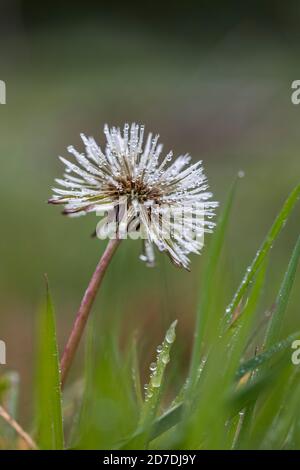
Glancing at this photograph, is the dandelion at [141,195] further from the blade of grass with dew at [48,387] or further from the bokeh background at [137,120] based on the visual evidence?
the blade of grass with dew at [48,387]

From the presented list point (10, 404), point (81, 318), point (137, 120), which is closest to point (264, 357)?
point (81, 318)

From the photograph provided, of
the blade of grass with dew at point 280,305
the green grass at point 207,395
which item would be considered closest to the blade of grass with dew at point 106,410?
the green grass at point 207,395

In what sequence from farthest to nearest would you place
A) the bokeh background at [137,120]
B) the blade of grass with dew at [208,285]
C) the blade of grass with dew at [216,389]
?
the bokeh background at [137,120] < the blade of grass with dew at [208,285] < the blade of grass with dew at [216,389]

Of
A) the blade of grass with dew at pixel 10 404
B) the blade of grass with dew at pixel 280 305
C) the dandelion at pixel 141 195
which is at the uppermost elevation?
the dandelion at pixel 141 195

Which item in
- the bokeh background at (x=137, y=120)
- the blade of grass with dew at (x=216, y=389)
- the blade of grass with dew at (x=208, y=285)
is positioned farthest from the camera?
the bokeh background at (x=137, y=120)

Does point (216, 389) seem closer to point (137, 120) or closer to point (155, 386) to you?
point (155, 386)

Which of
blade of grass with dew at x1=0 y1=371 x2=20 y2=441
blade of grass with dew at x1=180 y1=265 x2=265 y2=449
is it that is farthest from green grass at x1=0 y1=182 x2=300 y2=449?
blade of grass with dew at x1=0 y1=371 x2=20 y2=441
